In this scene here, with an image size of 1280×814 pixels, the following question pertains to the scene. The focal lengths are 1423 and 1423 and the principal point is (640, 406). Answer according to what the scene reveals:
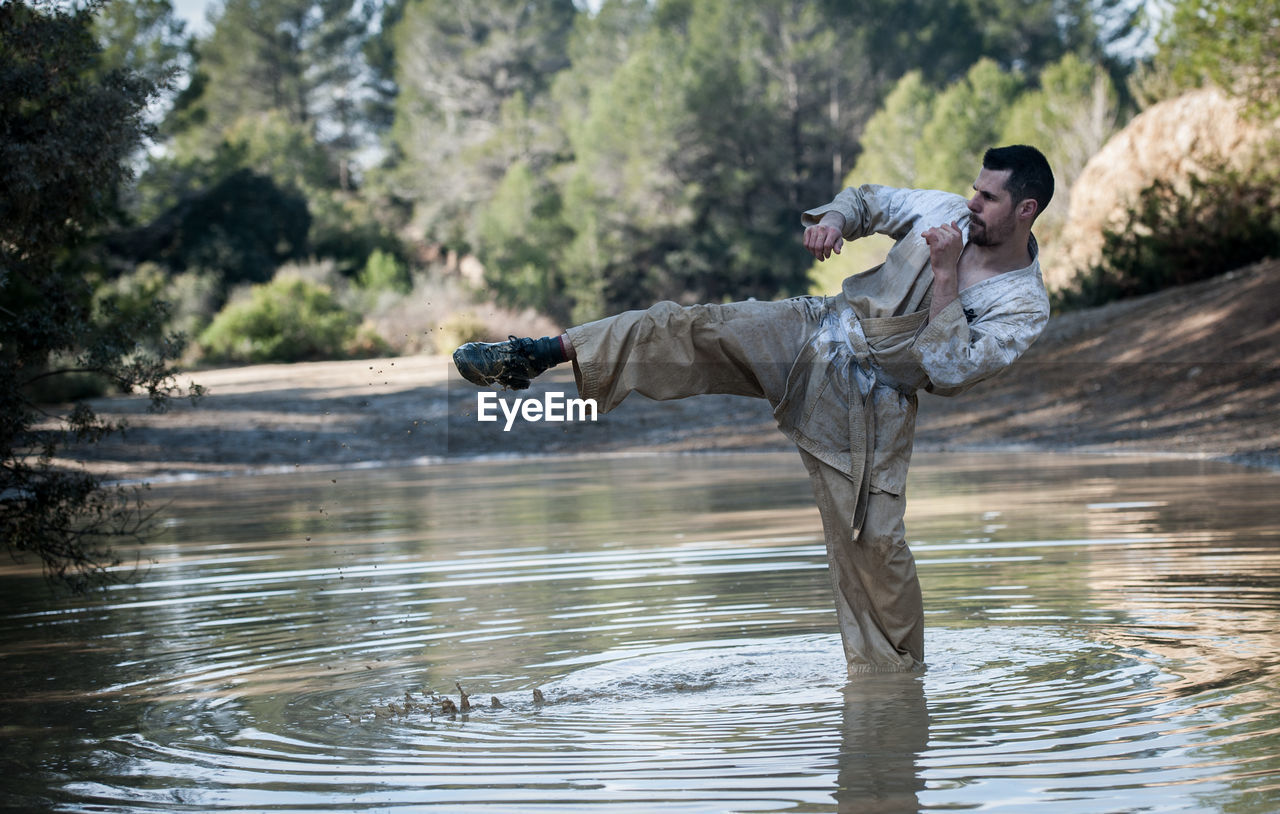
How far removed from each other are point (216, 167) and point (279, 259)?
5191 mm

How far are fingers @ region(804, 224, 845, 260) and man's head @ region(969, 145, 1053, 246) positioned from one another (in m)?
0.52

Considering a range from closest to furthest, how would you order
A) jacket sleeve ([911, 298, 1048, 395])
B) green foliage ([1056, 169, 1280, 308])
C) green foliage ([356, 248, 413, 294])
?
jacket sleeve ([911, 298, 1048, 395]), green foliage ([1056, 169, 1280, 308]), green foliage ([356, 248, 413, 294])

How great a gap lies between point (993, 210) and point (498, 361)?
1914 mm

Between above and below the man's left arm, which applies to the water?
below

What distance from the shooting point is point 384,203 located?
203 ft

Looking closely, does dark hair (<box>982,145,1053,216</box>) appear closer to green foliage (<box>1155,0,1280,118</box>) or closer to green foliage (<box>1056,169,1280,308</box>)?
green foliage (<box>1155,0,1280,118</box>)

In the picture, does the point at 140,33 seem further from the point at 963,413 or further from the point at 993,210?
the point at 993,210

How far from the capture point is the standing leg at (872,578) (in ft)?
18.0

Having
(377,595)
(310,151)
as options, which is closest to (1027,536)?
(377,595)

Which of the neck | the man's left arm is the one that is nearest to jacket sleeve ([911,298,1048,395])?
the man's left arm

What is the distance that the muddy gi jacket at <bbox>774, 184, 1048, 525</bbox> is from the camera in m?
5.27

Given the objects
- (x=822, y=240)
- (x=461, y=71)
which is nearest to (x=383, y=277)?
(x=461, y=71)

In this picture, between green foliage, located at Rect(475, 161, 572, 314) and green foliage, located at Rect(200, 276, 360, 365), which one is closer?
green foliage, located at Rect(200, 276, 360, 365)

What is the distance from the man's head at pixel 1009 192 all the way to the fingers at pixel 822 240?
0.52m
